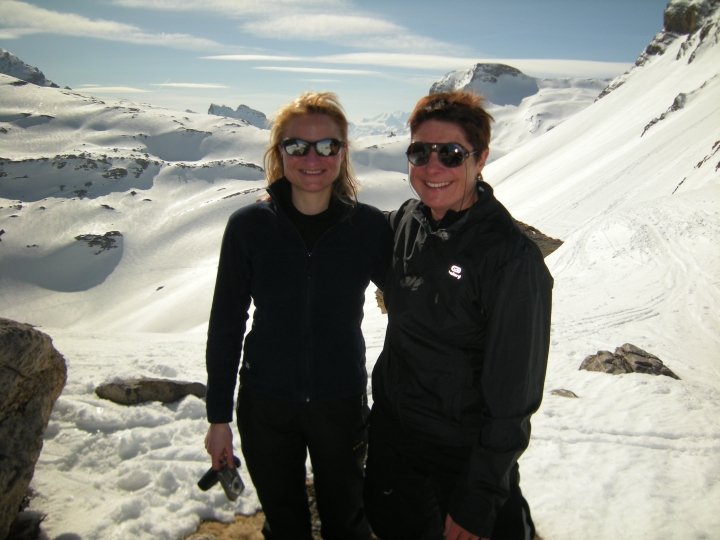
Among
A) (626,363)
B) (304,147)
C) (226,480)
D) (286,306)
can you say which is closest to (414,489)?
(226,480)

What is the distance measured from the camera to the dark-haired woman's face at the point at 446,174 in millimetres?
3186

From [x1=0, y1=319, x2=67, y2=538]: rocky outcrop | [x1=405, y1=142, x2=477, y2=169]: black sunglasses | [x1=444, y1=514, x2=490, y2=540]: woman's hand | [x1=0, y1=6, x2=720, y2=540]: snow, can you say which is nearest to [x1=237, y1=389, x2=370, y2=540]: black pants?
[x1=444, y1=514, x2=490, y2=540]: woman's hand

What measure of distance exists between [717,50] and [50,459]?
82.5 m

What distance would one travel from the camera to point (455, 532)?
2.91m

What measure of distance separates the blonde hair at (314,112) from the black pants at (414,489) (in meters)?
1.87

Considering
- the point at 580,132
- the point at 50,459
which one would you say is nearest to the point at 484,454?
the point at 50,459

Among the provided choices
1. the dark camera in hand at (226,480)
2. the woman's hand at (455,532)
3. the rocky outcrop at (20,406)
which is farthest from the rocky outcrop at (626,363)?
the rocky outcrop at (20,406)

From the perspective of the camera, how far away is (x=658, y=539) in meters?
5.30

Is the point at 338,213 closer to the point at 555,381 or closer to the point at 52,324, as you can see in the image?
the point at 555,381

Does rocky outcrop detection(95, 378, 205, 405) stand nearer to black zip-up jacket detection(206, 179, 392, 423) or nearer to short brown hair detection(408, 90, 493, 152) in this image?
black zip-up jacket detection(206, 179, 392, 423)

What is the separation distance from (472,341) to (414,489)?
1251mm

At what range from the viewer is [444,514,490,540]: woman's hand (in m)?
2.88

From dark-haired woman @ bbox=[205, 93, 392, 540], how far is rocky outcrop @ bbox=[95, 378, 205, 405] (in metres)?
4.18

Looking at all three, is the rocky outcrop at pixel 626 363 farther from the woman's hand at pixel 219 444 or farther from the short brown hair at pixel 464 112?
the woman's hand at pixel 219 444
